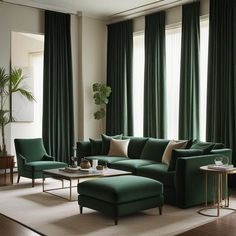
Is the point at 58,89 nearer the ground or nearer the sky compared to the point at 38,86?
nearer the ground

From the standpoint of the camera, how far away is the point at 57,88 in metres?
8.59

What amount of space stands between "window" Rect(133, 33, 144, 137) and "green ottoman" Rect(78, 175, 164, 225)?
3779 millimetres

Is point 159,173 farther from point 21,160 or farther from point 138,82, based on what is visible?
point 138,82

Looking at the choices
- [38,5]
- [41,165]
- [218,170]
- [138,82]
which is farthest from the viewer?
[138,82]

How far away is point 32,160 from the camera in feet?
23.9

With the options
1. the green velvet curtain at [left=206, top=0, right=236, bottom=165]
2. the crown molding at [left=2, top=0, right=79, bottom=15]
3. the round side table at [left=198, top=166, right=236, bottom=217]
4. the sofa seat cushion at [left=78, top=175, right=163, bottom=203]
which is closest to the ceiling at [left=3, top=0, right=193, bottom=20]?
the crown molding at [left=2, top=0, right=79, bottom=15]

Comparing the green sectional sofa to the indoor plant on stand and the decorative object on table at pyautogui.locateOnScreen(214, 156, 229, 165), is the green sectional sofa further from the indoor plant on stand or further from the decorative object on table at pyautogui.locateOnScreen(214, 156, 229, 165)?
the indoor plant on stand

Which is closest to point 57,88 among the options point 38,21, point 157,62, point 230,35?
point 38,21

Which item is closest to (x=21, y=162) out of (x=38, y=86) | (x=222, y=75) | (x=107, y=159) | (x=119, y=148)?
(x=107, y=159)

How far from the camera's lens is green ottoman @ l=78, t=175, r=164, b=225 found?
15.0ft

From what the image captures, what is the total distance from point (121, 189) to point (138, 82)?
4.47 metres

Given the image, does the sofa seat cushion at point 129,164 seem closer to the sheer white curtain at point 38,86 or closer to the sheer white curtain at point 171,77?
the sheer white curtain at point 171,77

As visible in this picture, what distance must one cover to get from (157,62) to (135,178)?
145 inches

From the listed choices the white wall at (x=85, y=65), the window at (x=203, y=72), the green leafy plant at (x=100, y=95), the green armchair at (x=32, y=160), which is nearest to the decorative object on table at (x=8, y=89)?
the green armchair at (x=32, y=160)
